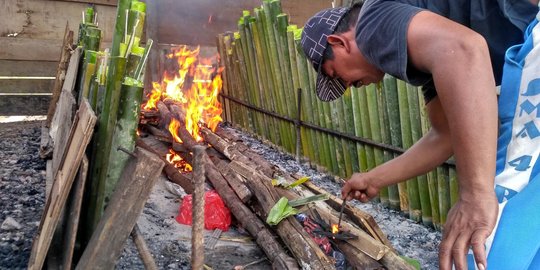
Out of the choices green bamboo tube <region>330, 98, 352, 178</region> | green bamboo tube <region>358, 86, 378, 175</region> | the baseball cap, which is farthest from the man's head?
green bamboo tube <region>330, 98, 352, 178</region>

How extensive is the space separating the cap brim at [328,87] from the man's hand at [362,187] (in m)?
0.62

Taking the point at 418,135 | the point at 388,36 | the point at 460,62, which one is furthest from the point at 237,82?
the point at 460,62

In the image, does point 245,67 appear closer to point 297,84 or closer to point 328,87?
point 297,84

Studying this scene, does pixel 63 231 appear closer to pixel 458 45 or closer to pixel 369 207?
pixel 458 45

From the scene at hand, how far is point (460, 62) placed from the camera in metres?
1.35

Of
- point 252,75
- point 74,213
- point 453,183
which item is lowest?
point 74,213

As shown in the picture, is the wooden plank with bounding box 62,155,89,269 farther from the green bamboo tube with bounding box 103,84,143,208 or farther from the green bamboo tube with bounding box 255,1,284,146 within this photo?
the green bamboo tube with bounding box 255,1,284,146

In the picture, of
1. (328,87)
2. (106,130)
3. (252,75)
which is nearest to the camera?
(328,87)

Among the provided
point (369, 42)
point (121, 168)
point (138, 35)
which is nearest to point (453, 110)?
point (369, 42)

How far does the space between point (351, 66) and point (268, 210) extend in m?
2.26

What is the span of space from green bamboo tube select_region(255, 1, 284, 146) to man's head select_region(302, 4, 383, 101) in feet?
15.3

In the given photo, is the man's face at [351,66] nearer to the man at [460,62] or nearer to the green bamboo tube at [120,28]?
the man at [460,62]

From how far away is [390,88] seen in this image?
14.9 feet

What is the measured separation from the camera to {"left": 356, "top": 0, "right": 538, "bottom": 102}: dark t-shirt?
1.45 metres
